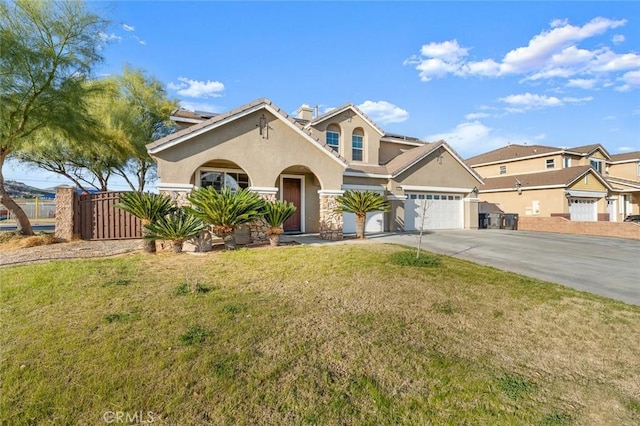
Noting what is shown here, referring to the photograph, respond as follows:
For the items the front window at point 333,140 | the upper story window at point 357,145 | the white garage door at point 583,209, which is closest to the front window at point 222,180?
the front window at point 333,140

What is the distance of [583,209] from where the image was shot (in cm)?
2616

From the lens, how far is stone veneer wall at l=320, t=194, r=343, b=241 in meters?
13.6

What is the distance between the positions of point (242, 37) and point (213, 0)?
192cm

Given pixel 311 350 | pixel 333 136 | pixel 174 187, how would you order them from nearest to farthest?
pixel 311 350 < pixel 174 187 < pixel 333 136

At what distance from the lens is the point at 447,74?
18.5m

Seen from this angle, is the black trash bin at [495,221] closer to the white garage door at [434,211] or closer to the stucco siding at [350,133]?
the white garage door at [434,211]

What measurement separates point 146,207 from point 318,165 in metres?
7.10

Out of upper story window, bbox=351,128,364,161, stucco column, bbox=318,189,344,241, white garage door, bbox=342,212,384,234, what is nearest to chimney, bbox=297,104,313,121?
upper story window, bbox=351,128,364,161

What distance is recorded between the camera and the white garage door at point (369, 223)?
53.9 ft

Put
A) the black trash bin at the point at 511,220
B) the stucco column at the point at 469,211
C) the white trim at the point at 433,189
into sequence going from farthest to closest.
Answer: the black trash bin at the point at 511,220, the stucco column at the point at 469,211, the white trim at the point at 433,189

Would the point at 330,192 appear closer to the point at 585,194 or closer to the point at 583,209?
the point at 585,194

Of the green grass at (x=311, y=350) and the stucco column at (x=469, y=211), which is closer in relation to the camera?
the green grass at (x=311, y=350)

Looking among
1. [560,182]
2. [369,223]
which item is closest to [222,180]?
[369,223]

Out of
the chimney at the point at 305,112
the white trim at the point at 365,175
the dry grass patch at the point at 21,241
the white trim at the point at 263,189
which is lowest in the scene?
the dry grass patch at the point at 21,241
